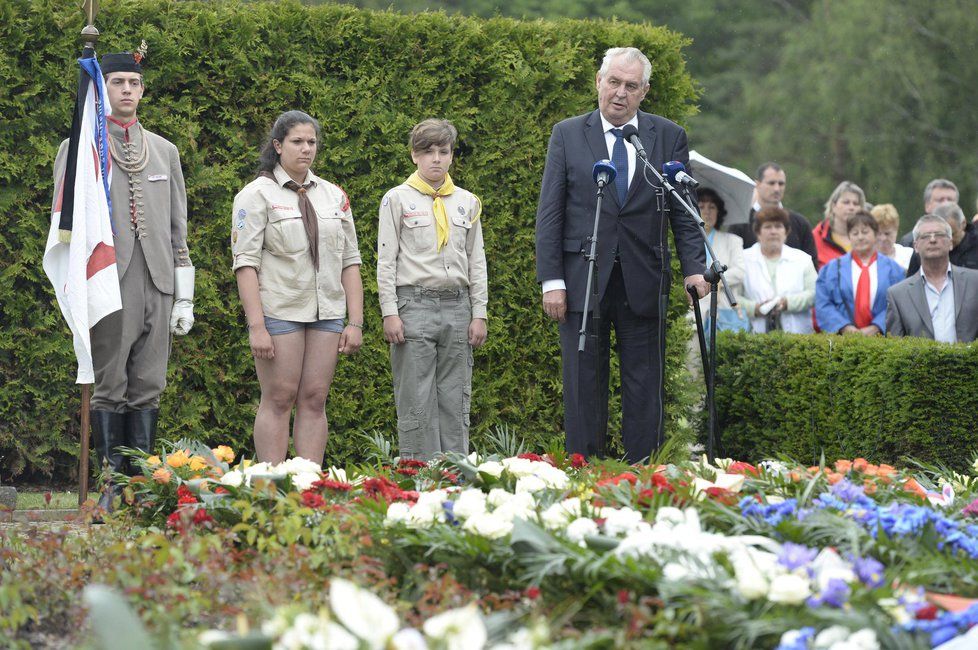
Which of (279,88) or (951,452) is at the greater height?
(279,88)

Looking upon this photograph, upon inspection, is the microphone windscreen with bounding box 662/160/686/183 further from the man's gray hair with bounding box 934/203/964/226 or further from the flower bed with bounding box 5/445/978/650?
the man's gray hair with bounding box 934/203/964/226

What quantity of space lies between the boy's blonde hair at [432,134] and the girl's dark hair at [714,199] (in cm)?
306

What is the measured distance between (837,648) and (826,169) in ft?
89.9

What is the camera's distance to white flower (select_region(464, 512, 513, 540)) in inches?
142

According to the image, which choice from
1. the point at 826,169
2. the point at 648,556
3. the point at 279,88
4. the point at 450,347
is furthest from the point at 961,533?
the point at 826,169

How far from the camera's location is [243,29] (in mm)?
8008

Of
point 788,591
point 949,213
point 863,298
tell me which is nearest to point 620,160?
point 863,298

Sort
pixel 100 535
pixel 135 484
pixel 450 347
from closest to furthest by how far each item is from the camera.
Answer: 1. pixel 100 535
2. pixel 135 484
3. pixel 450 347

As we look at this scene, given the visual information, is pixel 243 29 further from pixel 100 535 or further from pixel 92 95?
pixel 100 535

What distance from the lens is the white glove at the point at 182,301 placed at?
6652 millimetres

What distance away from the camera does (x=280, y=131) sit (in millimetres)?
6656

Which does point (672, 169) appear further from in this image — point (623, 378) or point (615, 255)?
point (623, 378)

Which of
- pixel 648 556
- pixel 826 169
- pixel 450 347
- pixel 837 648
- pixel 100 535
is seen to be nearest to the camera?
pixel 837 648

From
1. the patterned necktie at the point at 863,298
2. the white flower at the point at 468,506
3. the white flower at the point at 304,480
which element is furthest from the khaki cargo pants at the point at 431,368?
the patterned necktie at the point at 863,298
